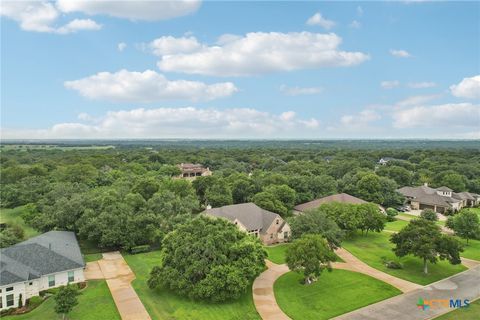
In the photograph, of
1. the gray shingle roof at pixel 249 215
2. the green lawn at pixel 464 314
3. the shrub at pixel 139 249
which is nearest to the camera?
the green lawn at pixel 464 314

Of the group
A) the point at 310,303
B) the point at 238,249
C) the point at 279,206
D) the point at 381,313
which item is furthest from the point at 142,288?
the point at 279,206

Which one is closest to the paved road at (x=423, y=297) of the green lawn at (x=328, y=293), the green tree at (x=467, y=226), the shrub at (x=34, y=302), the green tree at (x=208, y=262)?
the green lawn at (x=328, y=293)

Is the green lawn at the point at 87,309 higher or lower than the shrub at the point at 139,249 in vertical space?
lower

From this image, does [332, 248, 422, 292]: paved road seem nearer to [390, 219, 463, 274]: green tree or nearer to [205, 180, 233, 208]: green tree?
[390, 219, 463, 274]: green tree

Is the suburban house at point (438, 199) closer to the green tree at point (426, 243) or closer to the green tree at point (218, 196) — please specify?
the green tree at point (426, 243)

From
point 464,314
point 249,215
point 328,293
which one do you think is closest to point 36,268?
point 249,215
